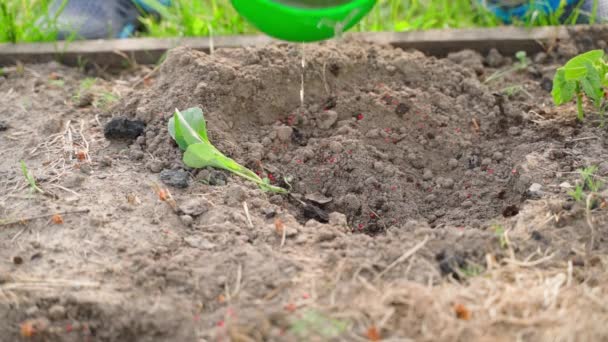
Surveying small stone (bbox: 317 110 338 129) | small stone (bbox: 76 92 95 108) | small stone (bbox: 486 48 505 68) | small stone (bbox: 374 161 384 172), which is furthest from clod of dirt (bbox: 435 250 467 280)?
small stone (bbox: 76 92 95 108)

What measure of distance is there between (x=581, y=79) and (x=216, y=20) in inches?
57.5

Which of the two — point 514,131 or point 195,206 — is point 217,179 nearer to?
point 195,206

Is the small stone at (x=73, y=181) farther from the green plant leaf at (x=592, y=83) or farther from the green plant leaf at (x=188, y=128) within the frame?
the green plant leaf at (x=592, y=83)

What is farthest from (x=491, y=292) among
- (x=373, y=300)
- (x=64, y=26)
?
(x=64, y=26)

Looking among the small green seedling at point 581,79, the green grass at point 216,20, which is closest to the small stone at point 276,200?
the small green seedling at point 581,79

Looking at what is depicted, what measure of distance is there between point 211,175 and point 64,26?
127 cm

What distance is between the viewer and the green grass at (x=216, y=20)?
9.52 feet

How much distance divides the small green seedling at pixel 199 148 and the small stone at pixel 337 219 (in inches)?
7.1

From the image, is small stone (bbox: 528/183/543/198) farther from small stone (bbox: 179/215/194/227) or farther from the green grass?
the green grass

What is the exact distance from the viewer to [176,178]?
2045mm

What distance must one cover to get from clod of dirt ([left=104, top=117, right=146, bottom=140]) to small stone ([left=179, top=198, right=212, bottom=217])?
413 mm

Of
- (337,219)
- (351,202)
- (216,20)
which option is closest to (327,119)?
(351,202)

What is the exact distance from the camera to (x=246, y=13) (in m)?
2.21

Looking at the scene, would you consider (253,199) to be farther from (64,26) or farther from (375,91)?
(64,26)
